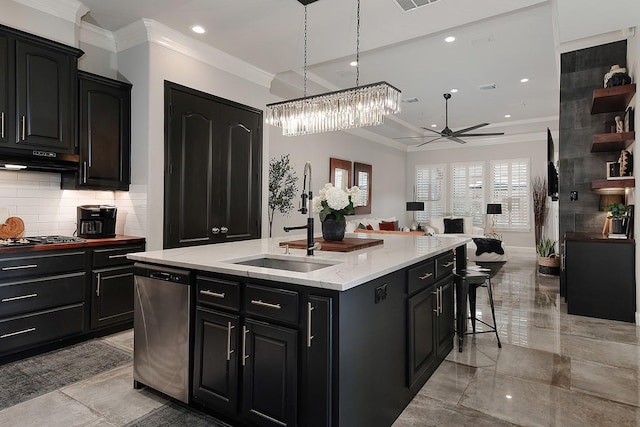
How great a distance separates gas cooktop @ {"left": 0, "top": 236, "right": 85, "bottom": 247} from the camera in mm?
2982

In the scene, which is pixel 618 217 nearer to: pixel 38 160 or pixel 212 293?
pixel 212 293

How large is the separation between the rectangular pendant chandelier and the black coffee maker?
1.89m

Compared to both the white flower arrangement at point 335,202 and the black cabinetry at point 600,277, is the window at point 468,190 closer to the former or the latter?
the black cabinetry at point 600,277

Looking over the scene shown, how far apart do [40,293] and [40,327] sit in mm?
283

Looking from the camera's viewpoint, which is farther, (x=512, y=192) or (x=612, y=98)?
(x=512, y=192)

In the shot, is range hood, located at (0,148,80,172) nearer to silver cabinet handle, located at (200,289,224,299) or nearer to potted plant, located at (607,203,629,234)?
silver cabinet handle, located at (200,289,224,299)

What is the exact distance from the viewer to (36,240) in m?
3.27

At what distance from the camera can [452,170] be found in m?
10.8

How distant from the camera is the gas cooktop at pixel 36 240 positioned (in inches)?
117

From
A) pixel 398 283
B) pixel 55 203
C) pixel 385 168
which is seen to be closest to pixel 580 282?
pixel 398 283

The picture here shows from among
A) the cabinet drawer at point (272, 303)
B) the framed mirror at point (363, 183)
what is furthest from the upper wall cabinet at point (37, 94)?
the framed mirror at point (363, 183)

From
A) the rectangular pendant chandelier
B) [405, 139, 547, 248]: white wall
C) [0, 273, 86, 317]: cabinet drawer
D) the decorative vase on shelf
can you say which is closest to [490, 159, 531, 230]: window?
[405, 139, 547, 248]: white wall

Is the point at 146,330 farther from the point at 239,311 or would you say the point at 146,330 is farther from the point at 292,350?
the point at 292,350

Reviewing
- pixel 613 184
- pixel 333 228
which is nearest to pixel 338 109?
pixel 333 228
